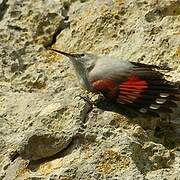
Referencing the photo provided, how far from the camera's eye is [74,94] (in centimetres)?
381

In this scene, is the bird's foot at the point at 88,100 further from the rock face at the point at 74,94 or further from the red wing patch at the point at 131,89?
the red wing patch at the point at 131,89

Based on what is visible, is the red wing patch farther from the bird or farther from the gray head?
the gray head

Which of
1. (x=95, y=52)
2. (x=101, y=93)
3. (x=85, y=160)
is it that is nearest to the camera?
(x=85, y=160)

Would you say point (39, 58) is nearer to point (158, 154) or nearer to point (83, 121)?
point (83, 121)

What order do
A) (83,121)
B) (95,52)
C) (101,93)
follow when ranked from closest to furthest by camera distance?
(83,121), (101,93), (95,52)

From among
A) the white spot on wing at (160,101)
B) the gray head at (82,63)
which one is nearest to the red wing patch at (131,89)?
the white spot on wing at (160,101)

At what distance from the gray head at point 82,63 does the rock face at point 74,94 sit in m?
0.08

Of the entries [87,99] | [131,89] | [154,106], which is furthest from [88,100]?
[154,106]

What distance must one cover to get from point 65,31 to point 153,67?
94 centimetres

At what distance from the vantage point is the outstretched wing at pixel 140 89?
3.58 metres

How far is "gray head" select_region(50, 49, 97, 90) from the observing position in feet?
13.2

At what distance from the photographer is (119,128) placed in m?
3.46

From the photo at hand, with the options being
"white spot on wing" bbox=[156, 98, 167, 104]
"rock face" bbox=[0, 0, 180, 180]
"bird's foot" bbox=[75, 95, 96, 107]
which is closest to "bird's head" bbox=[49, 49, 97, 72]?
"rock face" bbox=[0, 0, 180, 180]

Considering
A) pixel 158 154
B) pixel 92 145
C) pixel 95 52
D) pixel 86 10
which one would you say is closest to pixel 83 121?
pixel 92 145
